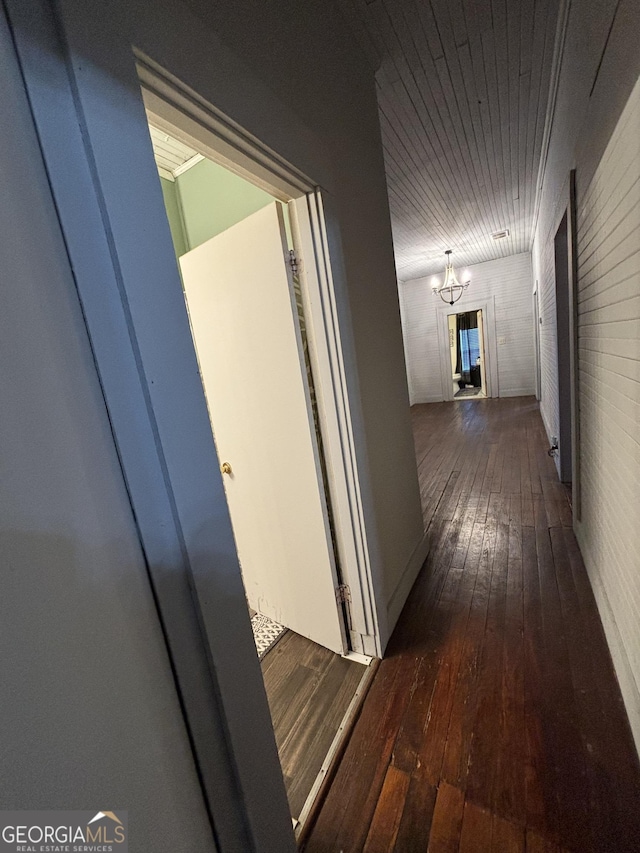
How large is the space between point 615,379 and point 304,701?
1.87 m

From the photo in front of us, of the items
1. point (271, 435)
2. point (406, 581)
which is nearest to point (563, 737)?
point (406, 581)

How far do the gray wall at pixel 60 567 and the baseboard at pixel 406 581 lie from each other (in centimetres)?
133

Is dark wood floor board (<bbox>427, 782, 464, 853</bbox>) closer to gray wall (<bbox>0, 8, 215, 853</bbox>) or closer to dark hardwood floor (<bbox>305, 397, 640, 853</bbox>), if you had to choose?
dark hardwood floor (<bbox>305, 397, 640, 853</bbox>)

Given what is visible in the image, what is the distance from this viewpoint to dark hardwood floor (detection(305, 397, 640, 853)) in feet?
3.32

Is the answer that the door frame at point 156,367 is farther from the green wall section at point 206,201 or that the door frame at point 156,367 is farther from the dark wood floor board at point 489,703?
the green wall section at point 206,201

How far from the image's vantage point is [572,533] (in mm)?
2373

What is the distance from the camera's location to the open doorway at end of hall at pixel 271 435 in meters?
1.38

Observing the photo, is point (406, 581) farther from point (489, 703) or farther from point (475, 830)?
point (475, 830)

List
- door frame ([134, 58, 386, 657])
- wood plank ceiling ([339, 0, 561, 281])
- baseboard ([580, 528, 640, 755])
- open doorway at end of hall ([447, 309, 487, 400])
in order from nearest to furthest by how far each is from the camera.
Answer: door frame ([134, 58, 386, 657]) < baseboard ([580, 528, 640, 755]) < wood plank ceiling ([339, 0, 561, 281]) < open doorway at end of hall ([447, 309, 487, 400])

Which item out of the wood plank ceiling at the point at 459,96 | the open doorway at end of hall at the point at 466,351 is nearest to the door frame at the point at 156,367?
the wood plank ceiling at the point at 459,96

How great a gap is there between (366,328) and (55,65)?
51.6 inches

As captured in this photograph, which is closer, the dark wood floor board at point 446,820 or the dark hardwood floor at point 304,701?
the dark wood floor board at point 446,820

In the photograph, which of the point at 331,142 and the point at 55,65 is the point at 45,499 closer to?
the point at 55,65

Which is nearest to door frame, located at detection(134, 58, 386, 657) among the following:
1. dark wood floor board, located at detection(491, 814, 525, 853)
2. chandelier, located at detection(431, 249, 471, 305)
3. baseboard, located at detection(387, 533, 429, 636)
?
baseboard, located at detection(387, 533, 429, 636)
